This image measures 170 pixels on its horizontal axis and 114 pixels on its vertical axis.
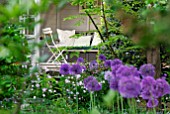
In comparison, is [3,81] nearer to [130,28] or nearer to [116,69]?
[116,69]

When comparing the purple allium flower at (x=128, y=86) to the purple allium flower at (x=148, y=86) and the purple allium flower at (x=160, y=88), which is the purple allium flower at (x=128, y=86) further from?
the purple allium flower at (x=160, y=88)

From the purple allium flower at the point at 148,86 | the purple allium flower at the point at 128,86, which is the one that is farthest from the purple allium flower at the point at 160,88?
the purple allium flower at the point at 128,86

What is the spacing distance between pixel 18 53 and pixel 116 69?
46 centimetres

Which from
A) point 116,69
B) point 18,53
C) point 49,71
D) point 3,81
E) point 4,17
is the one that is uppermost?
point 4,17

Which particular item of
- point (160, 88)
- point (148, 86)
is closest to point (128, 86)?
point (148, 86)

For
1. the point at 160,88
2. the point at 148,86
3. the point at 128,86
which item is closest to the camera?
the point at 128,86

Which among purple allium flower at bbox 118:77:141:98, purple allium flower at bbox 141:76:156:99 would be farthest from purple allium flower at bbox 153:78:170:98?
purple allium flower at bbox 118:77:141:98

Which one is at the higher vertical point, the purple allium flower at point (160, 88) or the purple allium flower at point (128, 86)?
the purple allium flower at point (128, 86)

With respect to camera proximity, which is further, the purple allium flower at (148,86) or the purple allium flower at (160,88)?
the purple allium flower at (160,88)

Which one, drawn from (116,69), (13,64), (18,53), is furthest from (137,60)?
(18,53)

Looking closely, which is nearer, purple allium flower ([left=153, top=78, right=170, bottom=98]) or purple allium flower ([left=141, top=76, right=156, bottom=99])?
purple allium flower ([left=141, top=76, right=156, bottom=99])

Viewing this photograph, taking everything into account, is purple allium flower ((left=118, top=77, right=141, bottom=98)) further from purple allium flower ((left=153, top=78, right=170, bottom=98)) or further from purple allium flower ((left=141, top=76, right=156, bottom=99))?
purple allium flower ((left=153, top=78, right=170, bottom=98))

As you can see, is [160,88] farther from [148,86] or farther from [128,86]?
[128,86]

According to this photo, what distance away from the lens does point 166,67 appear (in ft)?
20.3
